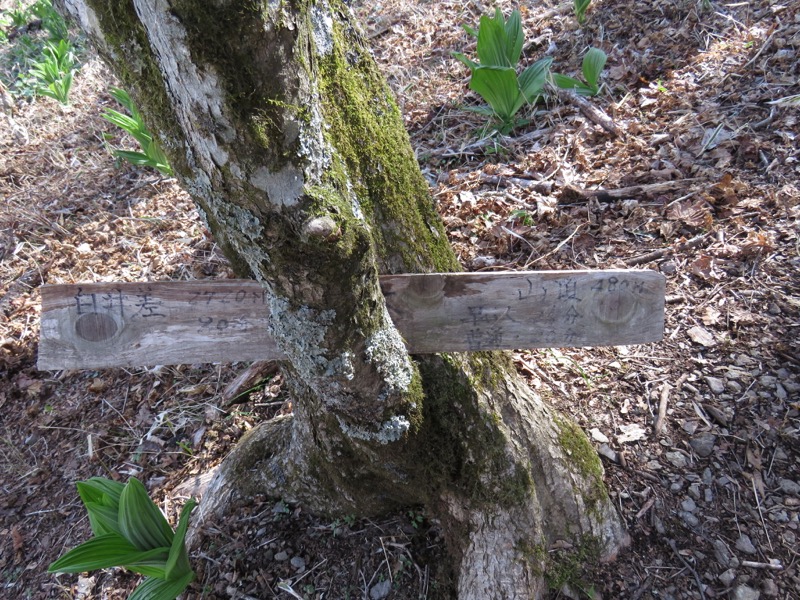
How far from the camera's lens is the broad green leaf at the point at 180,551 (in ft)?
4.59

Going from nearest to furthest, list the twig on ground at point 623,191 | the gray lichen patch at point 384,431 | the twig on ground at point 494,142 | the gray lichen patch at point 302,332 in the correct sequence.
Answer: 1. the gray lichen patch at point 302,332
2. the gray lichen patch at point 384,431
3. the twig on ground at point 623,191
4. the twig on ground at point 494,142

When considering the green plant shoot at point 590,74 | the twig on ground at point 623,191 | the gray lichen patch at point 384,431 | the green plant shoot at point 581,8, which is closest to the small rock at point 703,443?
the gray lichen patch at point 384,431

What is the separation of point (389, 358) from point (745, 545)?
128 centimetres

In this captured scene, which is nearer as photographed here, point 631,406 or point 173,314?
point 173,314

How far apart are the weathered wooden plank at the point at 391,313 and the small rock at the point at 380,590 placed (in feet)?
2.71

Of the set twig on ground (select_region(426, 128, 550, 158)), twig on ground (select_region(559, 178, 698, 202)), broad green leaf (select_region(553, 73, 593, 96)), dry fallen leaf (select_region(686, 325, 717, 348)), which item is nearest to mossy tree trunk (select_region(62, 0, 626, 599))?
dry fallen leaf (select_region(686, 325, 717, 348))

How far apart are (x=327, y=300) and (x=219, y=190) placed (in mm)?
272

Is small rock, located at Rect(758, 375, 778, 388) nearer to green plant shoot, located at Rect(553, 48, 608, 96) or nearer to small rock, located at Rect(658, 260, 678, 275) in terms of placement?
small rock, located at Rect(658, 260, 678, 275)

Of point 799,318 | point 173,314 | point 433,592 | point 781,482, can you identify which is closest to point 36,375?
point 173,314

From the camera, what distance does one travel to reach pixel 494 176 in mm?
2967

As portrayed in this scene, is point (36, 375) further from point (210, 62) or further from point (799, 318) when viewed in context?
point (799, 318)

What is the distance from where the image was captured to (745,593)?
1480 millimetres

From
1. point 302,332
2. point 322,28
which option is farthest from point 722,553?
point 322,28

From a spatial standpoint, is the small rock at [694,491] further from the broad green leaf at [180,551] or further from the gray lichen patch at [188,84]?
the gray lichen patch at [188,84]
